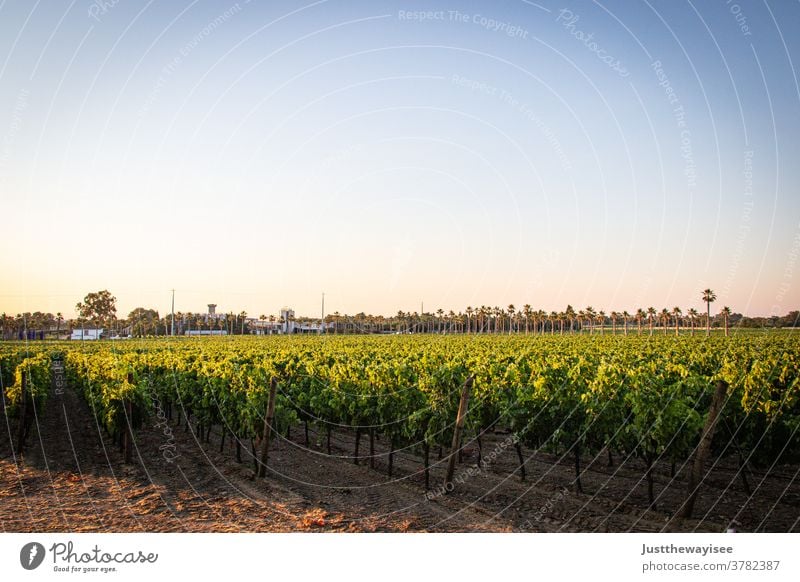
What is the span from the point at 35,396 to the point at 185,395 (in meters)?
4.38

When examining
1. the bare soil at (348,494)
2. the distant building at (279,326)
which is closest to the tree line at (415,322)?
the distant building at (279,326)

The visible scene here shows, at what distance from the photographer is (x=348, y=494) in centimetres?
1113

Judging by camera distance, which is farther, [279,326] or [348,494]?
[279,326]

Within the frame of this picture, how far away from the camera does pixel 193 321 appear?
18062 centimetres

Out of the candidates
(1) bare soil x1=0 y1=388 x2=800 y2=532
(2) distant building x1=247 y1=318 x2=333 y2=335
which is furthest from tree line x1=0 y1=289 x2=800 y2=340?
(1) bare soil x1=0 y1=388 x2=800 y2=532

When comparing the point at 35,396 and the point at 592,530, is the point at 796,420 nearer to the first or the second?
the point at 592,530
